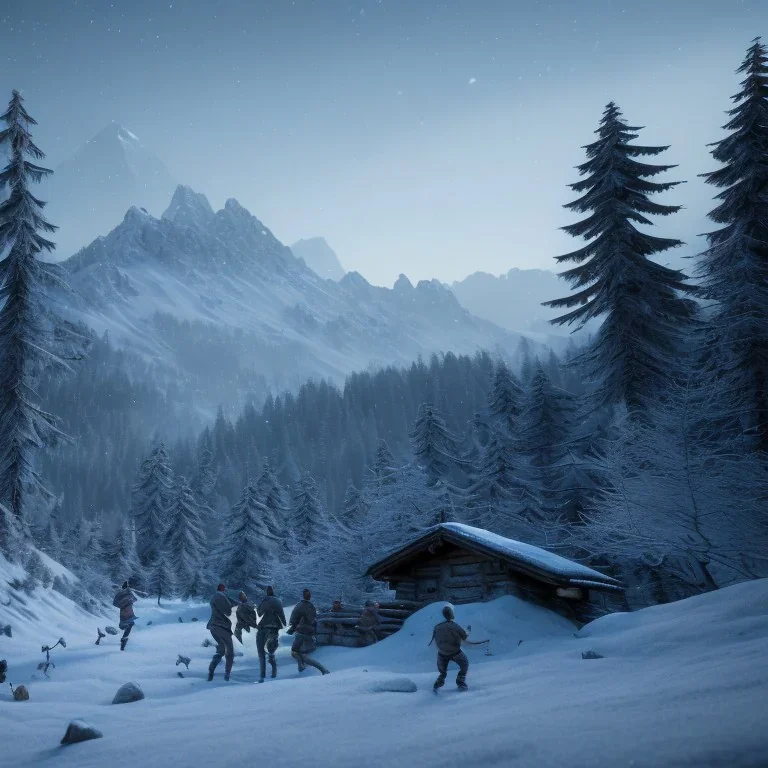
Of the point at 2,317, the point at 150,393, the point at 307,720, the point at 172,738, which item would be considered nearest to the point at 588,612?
the point at 307,720

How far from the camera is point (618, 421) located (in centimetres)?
1880

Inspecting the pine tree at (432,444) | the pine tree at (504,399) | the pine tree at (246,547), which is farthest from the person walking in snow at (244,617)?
the pine tree at (246,547)

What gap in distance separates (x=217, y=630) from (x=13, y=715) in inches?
196

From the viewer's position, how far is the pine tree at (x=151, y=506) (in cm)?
5025

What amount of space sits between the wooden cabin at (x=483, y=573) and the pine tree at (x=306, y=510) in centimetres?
2667

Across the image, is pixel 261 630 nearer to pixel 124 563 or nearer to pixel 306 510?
pixel 306 510

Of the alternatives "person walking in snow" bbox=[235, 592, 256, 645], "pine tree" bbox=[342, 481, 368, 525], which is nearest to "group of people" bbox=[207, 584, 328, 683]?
"person walking in snow" bbox=[235, 592, 256, 645]

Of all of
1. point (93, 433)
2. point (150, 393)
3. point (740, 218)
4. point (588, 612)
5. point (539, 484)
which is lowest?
point (588, 612)

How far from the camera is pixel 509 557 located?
1527cm

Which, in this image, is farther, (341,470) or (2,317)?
(341,470)

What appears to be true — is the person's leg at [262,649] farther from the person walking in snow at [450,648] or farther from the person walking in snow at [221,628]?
the person walking in snow at [450,648]

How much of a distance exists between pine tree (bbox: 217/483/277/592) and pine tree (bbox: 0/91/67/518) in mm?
20180

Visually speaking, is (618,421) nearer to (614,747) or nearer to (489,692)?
(489,692)

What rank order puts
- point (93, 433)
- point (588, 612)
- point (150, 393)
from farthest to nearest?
point (150, 393)
point (93, 433)
point (588, 612)
